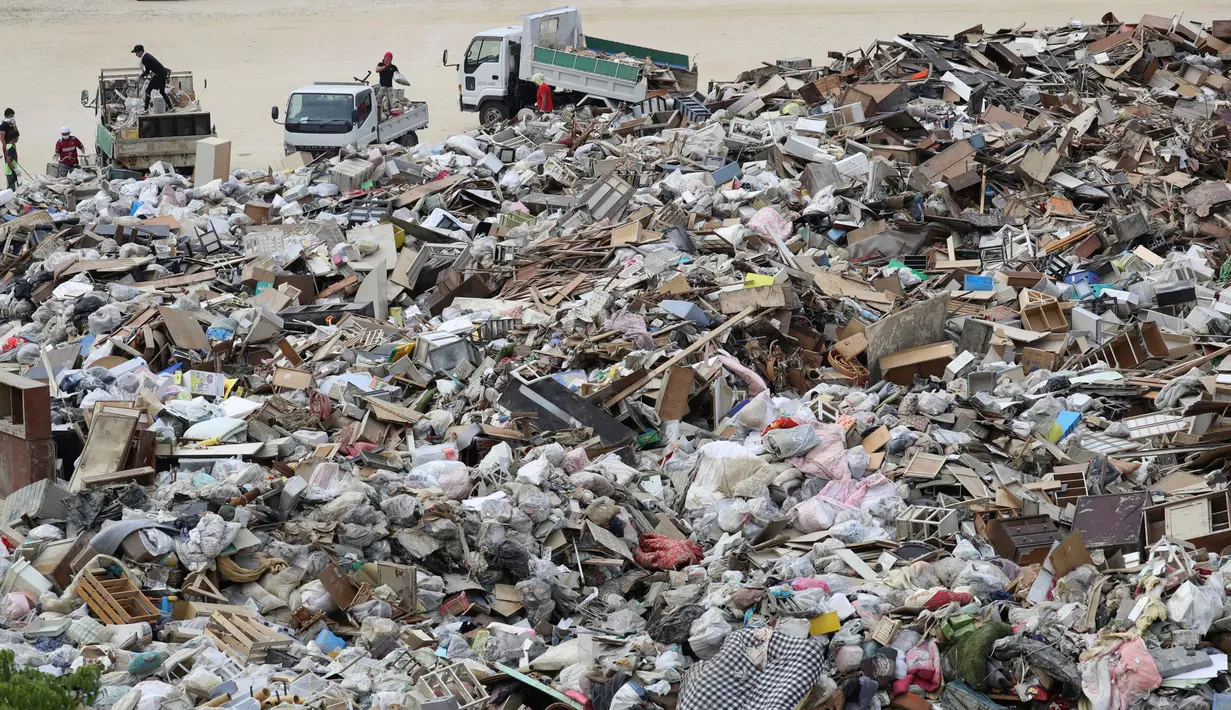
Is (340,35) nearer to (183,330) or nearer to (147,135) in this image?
(147,135)

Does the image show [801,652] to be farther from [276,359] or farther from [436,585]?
[276,359]

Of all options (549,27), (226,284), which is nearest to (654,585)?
(226,284)

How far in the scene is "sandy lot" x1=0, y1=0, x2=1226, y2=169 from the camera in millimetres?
24922

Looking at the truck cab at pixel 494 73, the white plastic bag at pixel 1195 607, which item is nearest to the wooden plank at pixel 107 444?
the white plastic bag at pixel 1195 607

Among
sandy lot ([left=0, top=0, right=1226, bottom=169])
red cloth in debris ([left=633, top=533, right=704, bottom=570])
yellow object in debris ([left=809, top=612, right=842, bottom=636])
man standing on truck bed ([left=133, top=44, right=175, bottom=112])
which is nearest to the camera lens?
yellow object in debris ([left=809, top=612, right=842, bottom=636])

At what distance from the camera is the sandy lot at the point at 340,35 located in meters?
24.9

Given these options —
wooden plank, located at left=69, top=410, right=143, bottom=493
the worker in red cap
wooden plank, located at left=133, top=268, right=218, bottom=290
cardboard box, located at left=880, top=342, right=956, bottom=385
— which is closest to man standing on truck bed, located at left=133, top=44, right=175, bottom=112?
the worker in red cap

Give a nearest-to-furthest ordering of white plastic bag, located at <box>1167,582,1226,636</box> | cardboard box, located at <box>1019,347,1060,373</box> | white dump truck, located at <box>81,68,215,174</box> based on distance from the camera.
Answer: white plastic bag, located at <box>1167,582,1226,636</box> < cardboard box, located at <box>1019,347,1060,373</box> < white dump truck, located at <box>81,68,215,174</box>

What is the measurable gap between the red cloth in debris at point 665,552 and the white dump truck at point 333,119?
1106 centimetres

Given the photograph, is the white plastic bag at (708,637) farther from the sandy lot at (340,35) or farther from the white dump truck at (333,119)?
the sandy lot at (340,35)

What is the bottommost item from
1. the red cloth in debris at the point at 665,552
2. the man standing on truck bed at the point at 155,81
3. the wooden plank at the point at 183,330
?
the red cloth in debris at the point at 665,552

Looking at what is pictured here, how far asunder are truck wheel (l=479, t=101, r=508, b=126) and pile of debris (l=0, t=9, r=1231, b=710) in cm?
344

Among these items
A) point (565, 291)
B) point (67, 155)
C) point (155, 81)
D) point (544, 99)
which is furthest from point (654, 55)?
point (565, 291)

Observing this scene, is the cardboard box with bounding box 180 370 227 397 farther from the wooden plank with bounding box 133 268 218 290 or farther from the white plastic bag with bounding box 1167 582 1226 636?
the white plastic bag with bounding box 1167 582 1226 636
